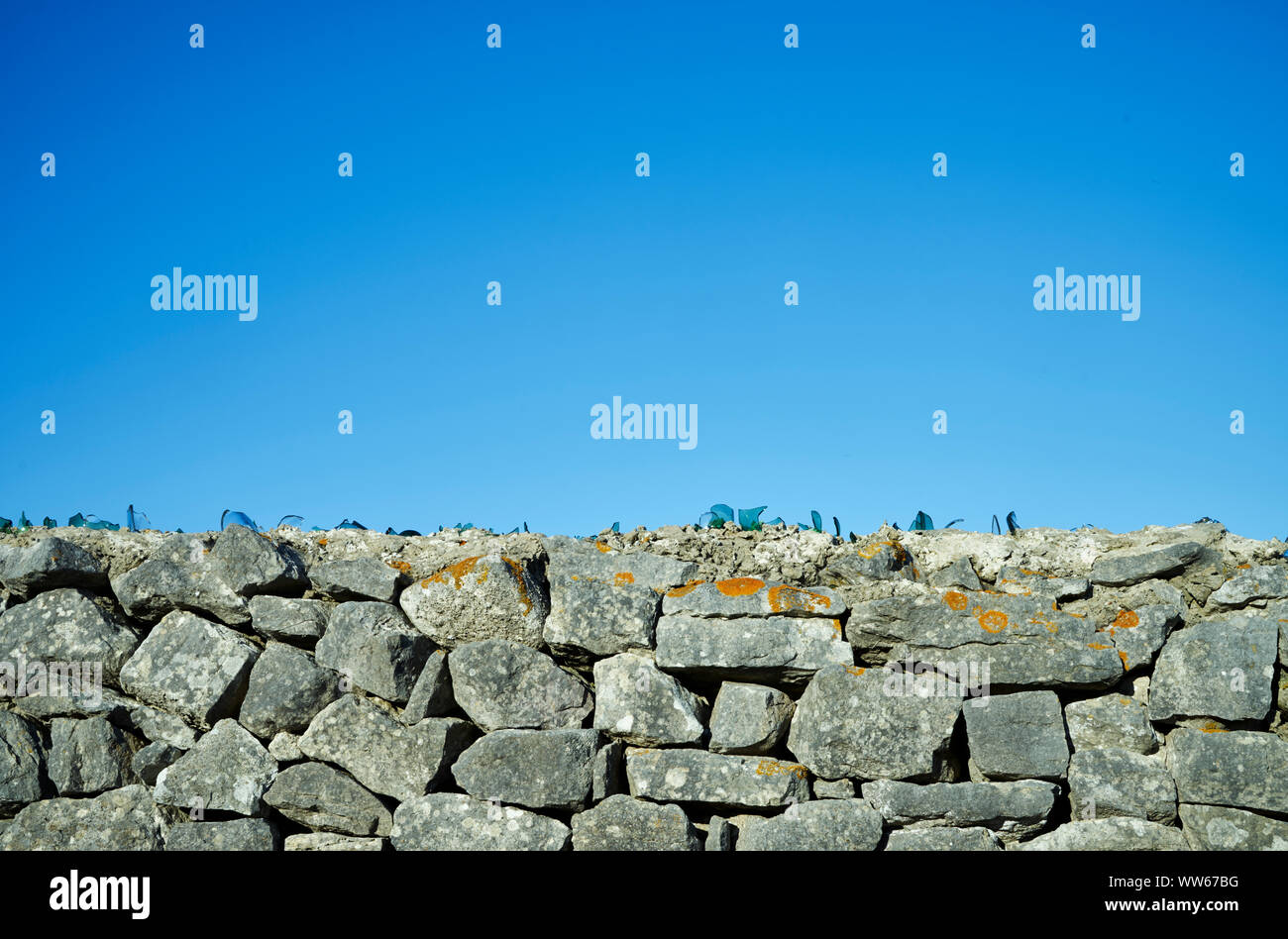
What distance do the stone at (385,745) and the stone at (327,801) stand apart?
62mm

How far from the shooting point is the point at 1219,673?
507cm

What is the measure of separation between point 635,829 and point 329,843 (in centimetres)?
166

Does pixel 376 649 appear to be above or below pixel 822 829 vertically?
above

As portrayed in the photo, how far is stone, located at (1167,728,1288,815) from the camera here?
486cm

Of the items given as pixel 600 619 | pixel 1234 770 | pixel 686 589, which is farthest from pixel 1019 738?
pixel 600 619

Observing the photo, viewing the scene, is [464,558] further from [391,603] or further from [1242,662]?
[1242,662]

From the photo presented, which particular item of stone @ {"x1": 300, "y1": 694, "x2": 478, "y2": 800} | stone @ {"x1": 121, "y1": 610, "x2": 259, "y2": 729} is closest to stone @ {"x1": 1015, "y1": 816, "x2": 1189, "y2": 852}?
stone @ {"x1": 300, "y1": 694, "x2": 478, "y2": 800}

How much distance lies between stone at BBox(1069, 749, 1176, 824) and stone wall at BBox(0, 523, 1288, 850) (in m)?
0.02

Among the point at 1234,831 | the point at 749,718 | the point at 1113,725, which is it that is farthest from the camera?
the point at 749,718

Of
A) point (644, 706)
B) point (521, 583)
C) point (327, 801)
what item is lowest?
point (327, 801)

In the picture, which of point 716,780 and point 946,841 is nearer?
point 946,841

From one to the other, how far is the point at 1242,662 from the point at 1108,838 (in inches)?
43.4

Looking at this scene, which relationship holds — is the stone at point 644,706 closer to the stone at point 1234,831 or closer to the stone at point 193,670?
the stone at point 193,670

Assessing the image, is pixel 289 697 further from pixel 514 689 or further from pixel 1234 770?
pixel 1234 770
